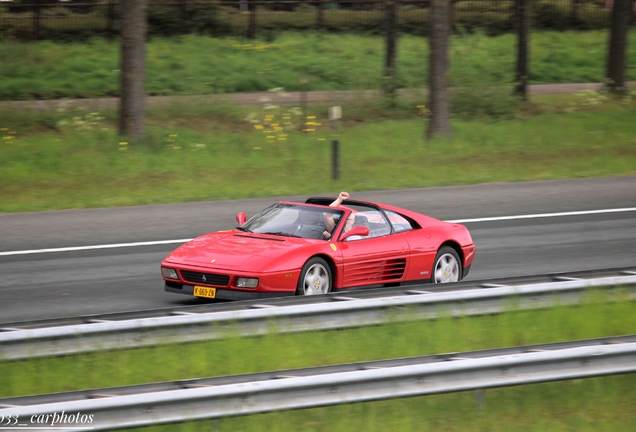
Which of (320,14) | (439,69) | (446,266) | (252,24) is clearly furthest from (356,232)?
(320,14)

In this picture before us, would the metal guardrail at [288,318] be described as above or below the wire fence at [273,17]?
below

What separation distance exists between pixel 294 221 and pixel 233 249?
43.9 inches

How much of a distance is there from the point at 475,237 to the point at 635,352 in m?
8.61

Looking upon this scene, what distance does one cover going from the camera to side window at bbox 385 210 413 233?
11.6 m

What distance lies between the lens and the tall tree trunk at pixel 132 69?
A: 71.5ft

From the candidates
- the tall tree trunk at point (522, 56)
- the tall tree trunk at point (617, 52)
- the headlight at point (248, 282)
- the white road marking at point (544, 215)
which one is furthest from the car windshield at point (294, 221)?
the tall tree trunk at point (617, 52)

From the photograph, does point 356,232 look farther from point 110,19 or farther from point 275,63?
point 110,19

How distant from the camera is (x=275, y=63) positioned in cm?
3378

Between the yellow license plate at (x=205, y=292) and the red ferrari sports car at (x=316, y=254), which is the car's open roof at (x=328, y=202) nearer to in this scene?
the red ferrari sports car at (x=316, y=254)

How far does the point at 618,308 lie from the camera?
9539 millimetres

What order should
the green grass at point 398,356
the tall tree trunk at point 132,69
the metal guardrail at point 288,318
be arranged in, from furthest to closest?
the tall tree trunk at point 132,69 → the metal guardrail at point 288,318 → the green grass at point 398,356

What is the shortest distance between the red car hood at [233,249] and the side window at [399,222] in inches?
56.2

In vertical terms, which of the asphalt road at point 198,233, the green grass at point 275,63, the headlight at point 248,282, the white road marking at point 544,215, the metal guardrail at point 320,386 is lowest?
the white road marking at point 544,215

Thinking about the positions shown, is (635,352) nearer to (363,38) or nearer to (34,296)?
(34,296)
